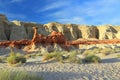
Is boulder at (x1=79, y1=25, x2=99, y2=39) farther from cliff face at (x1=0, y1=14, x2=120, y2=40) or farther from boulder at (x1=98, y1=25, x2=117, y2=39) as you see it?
boulder at (x1=98, y1=25, x2=117, y2=39)

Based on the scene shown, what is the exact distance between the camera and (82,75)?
13.7 metres

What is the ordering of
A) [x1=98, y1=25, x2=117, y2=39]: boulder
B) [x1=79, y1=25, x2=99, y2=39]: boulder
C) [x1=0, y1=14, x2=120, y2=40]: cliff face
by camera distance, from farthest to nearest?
[x1=79, y1=25, x2=99, y2=39]: boulder < [x1=98, y1=25, x2=117, y2=39]: boulder < [x1=0, y1=14, x2=120, y2=40]: cliff face

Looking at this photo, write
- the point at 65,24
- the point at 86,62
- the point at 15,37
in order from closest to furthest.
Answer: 1. the point at 86,62
2. the point at 15,37
3. the point at 65,24

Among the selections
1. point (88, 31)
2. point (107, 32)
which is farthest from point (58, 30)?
point (107, 32)

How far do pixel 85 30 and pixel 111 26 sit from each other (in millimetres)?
10725

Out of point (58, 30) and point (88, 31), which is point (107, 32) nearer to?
point (88, 31)

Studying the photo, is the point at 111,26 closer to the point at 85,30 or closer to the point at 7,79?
the point at 85,30

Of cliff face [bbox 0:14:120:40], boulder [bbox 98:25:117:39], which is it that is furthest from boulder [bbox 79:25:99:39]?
boulder [bbox 98:25:117:39]

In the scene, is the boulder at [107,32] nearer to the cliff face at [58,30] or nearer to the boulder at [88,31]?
the cliff face at [58,30]

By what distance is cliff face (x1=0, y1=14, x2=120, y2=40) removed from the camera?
76688mm

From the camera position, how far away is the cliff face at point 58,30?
7669cm

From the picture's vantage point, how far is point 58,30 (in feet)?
294


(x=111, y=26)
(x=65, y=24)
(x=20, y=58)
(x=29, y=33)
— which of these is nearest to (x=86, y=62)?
(x=20, y=58)

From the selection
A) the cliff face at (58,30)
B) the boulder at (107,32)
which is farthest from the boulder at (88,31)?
the boulder at (107,32)
